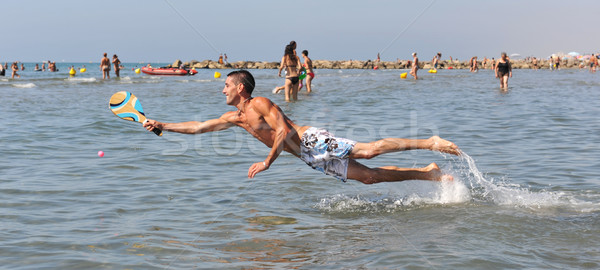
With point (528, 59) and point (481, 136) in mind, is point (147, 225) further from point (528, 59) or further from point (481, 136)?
point (528, 59)

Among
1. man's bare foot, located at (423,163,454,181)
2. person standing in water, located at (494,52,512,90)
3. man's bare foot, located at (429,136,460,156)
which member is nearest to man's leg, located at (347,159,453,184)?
man's bare foot, located at (423,163,454,181)

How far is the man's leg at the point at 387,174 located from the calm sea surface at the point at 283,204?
11.3 inches

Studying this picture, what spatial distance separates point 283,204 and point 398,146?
1.76 m

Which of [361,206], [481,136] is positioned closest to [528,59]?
[481,136]

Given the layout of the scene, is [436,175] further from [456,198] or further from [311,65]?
[311,65]

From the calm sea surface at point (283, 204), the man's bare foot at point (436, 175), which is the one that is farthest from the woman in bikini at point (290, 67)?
the man's bare foot at point (436, 175)

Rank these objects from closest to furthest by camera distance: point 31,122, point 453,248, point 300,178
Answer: point 453,248
point 300,178
point 31,122

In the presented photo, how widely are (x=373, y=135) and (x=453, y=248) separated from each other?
7704 mm

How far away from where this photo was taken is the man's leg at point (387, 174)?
22.6 ft

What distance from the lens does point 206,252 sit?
5.42m

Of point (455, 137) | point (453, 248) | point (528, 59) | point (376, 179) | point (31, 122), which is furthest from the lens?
point (528, 59)

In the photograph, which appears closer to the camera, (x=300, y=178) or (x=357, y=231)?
Result: (x=357, y=231)

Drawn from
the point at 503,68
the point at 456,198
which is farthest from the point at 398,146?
the point at 503,68

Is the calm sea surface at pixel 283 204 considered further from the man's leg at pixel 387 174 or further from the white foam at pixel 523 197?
the man's leg at pixel 387 174
